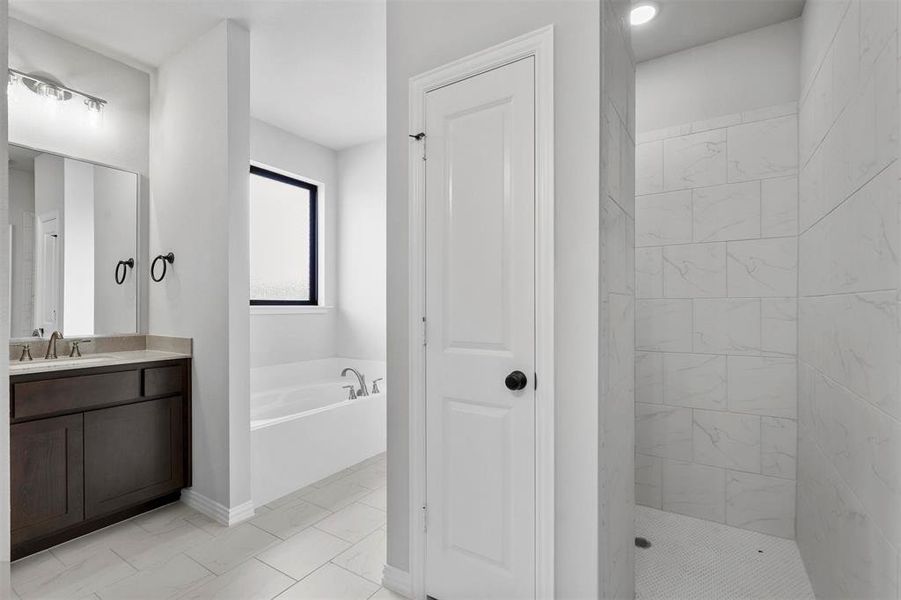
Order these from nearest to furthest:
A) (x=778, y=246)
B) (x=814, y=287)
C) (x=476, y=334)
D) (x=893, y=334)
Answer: (x=893, y=334) → (x=476, y=334) → (x=814, y=287) → (x=778, y=246)

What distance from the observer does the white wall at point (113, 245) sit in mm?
2814

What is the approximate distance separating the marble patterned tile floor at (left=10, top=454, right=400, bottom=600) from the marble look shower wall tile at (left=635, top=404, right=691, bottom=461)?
1599 mm

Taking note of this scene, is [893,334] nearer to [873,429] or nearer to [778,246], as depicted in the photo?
[873,429]

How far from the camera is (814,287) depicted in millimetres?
1970

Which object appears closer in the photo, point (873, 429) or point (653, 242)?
point (873, 429)

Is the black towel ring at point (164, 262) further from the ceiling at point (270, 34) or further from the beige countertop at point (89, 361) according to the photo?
the ceiling at point (270, 34)

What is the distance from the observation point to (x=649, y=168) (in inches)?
107

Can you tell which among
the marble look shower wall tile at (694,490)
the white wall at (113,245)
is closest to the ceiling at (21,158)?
→ the white wall at (113,245)

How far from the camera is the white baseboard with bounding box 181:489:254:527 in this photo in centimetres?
247

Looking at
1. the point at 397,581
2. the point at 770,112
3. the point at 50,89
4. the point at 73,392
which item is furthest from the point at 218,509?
the point at 770,112

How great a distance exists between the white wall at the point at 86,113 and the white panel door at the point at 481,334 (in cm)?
227

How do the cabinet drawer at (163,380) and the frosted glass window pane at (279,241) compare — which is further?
the frosted glass window pane at (279,241)

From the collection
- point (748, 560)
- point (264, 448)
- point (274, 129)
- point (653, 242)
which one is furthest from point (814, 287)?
point (274, 129)

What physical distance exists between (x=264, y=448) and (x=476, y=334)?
176 centimetres
